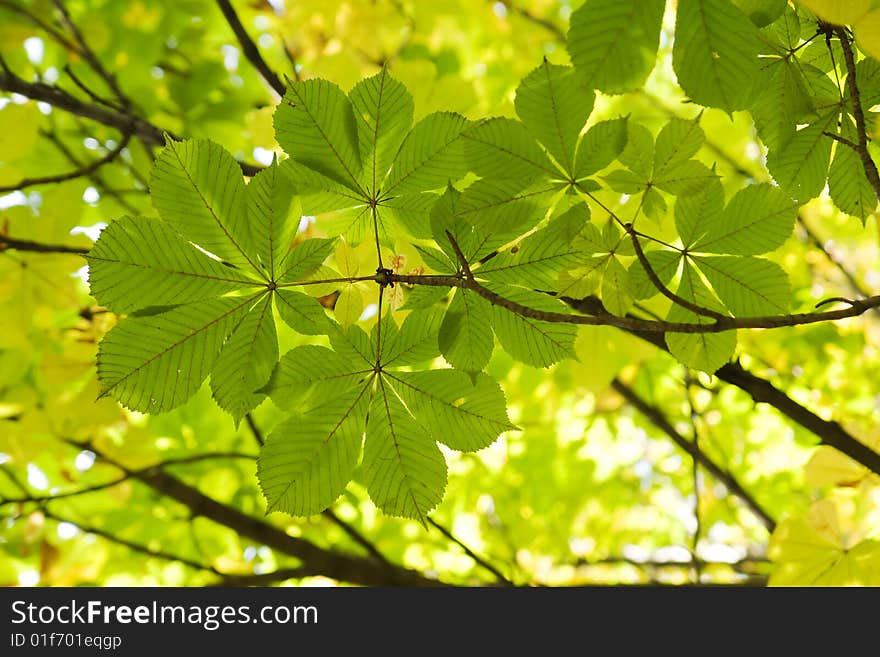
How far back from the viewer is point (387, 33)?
2.55m

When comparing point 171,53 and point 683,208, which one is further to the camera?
point 171,53

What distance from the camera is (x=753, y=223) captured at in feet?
2.79

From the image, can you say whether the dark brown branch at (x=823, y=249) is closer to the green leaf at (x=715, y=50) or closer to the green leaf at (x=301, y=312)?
the green leaf at (x=715, y=50)

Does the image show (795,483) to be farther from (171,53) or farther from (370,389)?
(171,53)

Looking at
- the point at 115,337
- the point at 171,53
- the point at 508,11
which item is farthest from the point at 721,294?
the point at 171,53

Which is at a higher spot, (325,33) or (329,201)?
(325,33)

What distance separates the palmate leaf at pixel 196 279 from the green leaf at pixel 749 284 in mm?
509

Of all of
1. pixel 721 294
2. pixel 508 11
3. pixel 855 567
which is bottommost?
pixel 855 567

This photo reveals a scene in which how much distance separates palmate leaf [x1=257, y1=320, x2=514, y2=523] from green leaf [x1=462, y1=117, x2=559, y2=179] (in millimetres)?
212

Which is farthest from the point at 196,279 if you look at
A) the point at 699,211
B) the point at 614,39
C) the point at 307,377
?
the point at 699,211

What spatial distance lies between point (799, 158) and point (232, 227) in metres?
0.68

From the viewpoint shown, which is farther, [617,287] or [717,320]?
[617,287]

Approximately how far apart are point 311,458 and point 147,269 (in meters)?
0.29

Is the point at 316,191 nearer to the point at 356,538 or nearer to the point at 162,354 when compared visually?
the point at 162,354
